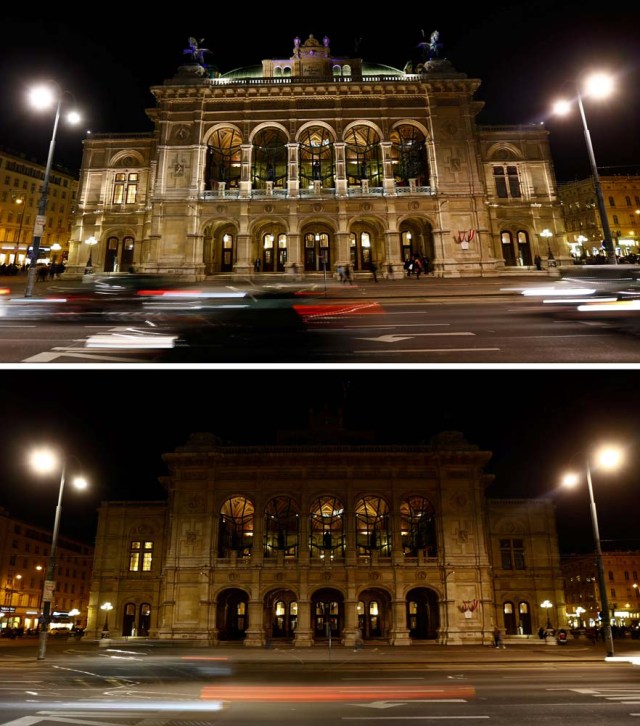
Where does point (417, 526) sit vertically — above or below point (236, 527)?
below

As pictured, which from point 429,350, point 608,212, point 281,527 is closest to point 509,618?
point 281,527

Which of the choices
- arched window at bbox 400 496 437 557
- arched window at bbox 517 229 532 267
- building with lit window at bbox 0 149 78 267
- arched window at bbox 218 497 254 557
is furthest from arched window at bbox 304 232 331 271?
building with lit window at bbox 0 149 78 267

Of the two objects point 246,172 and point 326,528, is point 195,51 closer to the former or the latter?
point 246,172

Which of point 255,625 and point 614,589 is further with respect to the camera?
point 614,589

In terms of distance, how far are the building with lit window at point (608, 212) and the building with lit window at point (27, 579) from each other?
93.3m

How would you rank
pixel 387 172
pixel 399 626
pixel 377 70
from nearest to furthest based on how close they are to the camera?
1. pixel 399 626
2. pixel 387 172
3. pixel 377 70

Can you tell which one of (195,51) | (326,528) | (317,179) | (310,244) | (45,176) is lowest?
(326,528)

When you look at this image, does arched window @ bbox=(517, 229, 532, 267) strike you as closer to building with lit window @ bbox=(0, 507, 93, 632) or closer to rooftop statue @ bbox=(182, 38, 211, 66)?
rooftop statue @ bbox=(182, 38, 211, 66)

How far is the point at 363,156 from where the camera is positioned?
5359 centimetres

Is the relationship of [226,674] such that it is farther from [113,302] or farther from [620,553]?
[620,553]

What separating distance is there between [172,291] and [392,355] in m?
13.0

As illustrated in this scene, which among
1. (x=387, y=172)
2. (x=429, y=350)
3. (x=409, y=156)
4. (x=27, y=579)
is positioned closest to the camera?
(x=429, y=350)

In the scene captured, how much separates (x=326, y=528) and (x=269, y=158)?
3436 centimetres

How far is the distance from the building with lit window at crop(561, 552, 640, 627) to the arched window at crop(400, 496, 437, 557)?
195 ft
